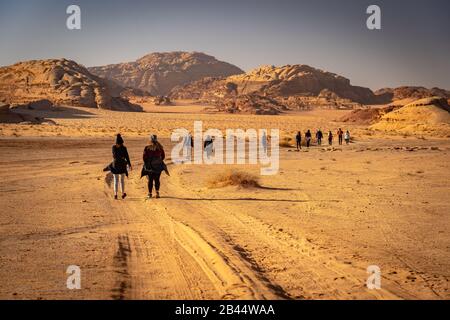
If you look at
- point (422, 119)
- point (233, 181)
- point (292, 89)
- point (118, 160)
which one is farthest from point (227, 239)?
point (292, 89)

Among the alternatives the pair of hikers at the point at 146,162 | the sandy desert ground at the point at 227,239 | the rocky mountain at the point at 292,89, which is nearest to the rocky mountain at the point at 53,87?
the rocky mountain at the point at 292,89

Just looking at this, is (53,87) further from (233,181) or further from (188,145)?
(233,181)

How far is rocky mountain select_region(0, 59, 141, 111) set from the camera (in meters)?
91.3

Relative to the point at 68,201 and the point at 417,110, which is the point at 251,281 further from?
the point at 417,110

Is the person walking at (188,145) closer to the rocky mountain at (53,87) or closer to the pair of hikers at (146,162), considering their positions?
the pair of hikers at (146,162)

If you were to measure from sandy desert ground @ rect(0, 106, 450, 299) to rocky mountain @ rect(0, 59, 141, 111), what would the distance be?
78.7 m

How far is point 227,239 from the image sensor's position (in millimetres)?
8078

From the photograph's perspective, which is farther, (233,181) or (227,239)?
(233,181)

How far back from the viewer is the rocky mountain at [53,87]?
91.3m

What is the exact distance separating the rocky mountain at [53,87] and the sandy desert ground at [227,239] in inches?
3099

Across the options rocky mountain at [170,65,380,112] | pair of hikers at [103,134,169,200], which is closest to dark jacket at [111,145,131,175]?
pair of hikers at [103,134,169,200]

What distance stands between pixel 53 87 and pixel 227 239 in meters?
95.9

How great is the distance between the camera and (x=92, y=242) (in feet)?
25.7
